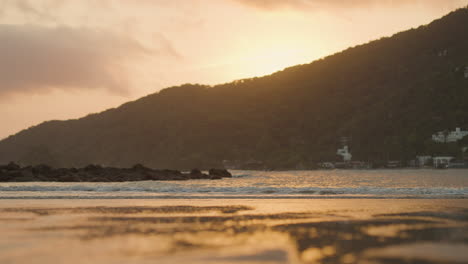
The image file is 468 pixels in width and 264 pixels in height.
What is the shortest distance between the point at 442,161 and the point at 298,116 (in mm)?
54146

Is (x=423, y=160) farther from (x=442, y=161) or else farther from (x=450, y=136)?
(x=450, y=136)

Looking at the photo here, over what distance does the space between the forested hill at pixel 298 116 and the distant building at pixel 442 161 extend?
14.4 feet

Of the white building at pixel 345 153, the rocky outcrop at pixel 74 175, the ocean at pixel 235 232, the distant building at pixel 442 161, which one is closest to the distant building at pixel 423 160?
the distant building at pixel 442 161

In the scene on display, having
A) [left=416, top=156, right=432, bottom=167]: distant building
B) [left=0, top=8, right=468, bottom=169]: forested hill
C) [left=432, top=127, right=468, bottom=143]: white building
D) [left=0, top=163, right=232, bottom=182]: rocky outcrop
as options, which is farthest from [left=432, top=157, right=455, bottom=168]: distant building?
[left=0, top=163, right=232, bottom=182]: rocky outcrop

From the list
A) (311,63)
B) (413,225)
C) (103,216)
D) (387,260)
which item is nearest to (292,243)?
(387,260)

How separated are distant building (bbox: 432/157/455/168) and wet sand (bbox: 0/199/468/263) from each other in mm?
101336

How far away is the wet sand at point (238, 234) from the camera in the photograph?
10281 millimetres

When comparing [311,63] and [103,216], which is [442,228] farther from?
[311,63]

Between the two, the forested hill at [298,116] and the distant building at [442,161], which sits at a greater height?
the forested hill at [298,116]

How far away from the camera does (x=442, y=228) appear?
13578mm

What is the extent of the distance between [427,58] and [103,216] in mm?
153580

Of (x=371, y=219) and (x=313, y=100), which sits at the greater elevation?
(x=313, y=100)

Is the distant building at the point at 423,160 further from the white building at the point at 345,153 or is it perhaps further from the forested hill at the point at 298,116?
the white building at the point at 345,153

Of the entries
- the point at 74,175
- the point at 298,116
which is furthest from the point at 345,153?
the point at 74,175
